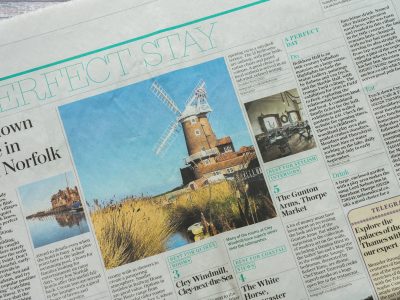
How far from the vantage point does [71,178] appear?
517 mm

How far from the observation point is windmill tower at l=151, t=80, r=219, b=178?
0.52 metres

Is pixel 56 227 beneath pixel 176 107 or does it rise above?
beneath

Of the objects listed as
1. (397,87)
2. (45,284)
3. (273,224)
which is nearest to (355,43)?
(397,87)

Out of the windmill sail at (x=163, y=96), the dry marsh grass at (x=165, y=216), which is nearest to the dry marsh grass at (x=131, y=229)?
the dry marsh grass at (x=165, y=216)

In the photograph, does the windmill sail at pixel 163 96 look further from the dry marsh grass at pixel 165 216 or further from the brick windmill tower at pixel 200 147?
the dry marsh grass at pixel 165 216

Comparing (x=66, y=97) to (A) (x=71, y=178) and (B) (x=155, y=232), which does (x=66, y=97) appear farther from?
(B) (x=155, y=232)

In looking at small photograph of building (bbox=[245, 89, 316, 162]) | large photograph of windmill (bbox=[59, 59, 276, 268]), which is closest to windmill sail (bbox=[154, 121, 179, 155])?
large photograph of windmill (bbox=[59, 59, 276, 268])

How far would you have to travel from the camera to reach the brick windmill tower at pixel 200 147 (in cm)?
52

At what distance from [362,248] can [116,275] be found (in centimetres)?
33

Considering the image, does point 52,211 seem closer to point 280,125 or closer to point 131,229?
point 131,229

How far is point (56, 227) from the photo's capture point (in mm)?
510

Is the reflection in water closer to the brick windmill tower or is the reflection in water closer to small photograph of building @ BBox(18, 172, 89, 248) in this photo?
small photograph of building @ BBox(18, 172, 89, 248)

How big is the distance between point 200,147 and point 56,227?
0.72 feet

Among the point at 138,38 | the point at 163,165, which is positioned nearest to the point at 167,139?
the point at 163,165
